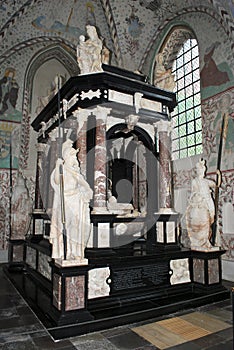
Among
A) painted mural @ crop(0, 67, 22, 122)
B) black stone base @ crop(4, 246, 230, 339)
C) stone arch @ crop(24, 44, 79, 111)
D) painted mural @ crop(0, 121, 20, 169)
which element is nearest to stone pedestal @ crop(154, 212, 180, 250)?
black stone base @ crop(4, 246, 230, 339)

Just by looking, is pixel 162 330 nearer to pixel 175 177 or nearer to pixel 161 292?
pixel 161 292

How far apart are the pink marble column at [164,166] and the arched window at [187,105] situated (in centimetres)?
226

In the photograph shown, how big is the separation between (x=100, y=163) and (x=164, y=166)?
153 centimetres

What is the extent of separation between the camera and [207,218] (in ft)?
18.0

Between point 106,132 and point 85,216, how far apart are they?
2218 mm

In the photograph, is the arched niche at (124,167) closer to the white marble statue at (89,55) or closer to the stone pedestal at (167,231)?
the stone pedestal at (167,231)

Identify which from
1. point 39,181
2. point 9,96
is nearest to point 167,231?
point 39,181

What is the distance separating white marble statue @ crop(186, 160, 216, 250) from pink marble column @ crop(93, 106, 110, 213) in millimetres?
1689

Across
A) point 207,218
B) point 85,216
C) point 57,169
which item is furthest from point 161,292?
point 57,169

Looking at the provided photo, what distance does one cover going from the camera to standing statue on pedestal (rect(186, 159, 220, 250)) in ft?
18.0

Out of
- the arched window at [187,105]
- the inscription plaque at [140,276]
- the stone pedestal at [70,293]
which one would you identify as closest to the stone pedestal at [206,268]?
the inscription plaque at [140,276]

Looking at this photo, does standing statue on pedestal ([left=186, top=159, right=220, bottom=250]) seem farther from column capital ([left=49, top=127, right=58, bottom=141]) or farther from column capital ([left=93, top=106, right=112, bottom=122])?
column capital ([left=49, top=127, right=58, bottom=141])

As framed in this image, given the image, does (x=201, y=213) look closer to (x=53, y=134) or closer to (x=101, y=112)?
(x=101, y=112)

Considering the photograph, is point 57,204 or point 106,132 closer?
point 57,204
